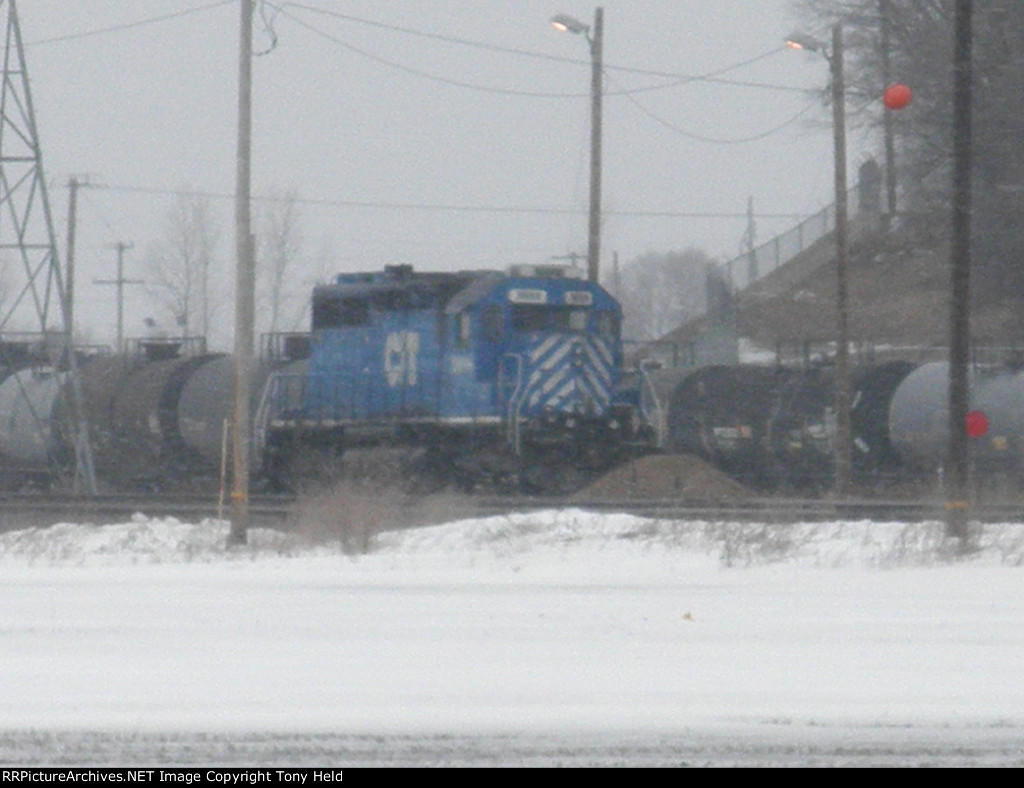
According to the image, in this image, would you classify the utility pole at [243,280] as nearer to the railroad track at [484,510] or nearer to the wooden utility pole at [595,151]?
the railroad track at [484,510]

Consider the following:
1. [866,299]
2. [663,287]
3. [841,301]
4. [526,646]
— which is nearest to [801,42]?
[841,301]

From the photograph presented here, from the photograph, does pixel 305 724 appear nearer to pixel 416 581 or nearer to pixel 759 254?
pixel 416 581

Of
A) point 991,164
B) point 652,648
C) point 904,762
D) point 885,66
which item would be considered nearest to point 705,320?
point 885,66

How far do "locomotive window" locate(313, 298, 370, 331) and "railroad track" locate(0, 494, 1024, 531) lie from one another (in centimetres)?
508

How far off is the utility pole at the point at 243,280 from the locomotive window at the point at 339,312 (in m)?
7.91

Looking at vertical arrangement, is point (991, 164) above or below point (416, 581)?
above

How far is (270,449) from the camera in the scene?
99.8 feet

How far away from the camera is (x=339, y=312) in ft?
98.7

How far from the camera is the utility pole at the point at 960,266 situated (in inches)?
811

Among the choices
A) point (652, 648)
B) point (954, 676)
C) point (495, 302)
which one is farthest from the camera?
point (495, 302)

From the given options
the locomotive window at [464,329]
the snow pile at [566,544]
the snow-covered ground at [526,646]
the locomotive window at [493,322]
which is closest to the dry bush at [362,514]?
the snow pile at [566,544]

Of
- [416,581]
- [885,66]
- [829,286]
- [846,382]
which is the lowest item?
[416,581]

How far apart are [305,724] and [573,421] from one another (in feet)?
65.3
